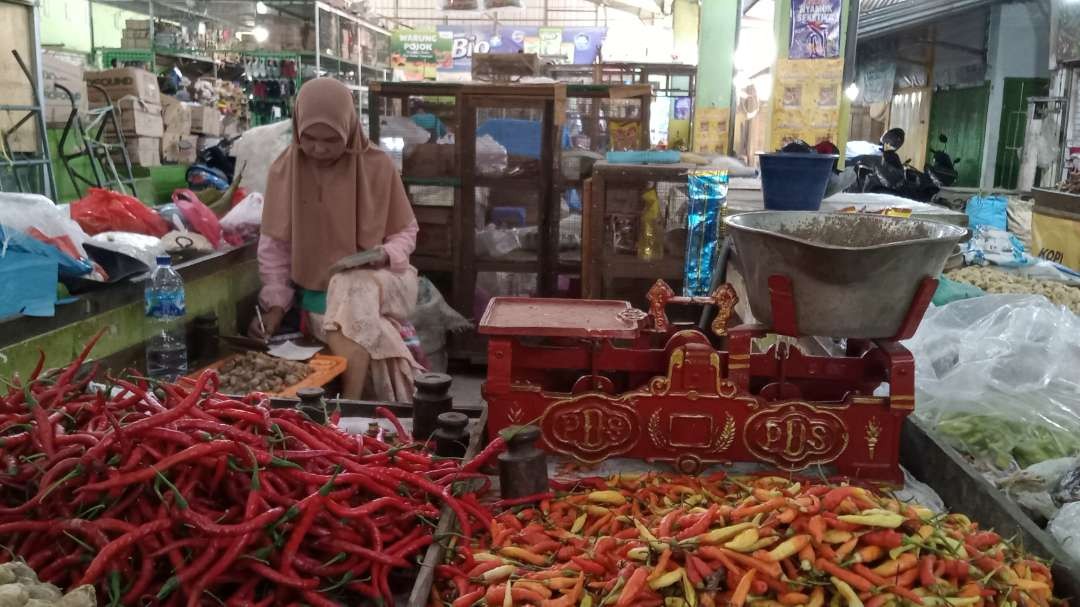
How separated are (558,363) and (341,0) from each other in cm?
1298

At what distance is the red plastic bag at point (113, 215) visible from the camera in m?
3.97

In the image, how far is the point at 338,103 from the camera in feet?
13.3

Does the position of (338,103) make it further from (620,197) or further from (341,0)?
(341,0)

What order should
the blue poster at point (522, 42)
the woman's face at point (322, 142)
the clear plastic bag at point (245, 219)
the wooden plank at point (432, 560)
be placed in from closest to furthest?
1. the wooden plank at point (432, 560)
2. the woman's face at point (322, 142)
3. the clear plastic bag at point (245, 219)
4. the blue poster at point (522, 42)

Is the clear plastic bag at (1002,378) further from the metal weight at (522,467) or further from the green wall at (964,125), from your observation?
the green wall at (964,125)

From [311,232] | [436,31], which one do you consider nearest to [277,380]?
[311,232]

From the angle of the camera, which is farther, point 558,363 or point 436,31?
point 436,31

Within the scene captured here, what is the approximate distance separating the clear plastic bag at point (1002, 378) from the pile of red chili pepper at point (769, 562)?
712 millimetres

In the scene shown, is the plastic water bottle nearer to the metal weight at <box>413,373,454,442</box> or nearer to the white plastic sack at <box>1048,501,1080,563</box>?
the metal weight at <box>413,373,454,442</box>

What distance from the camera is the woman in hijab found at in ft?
13.5

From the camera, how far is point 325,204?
4.33 m

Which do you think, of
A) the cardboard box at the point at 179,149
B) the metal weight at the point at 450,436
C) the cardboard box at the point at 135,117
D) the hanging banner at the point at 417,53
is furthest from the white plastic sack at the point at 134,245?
the hanging banner at the point at 417,53

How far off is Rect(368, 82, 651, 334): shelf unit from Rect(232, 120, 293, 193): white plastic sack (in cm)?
76

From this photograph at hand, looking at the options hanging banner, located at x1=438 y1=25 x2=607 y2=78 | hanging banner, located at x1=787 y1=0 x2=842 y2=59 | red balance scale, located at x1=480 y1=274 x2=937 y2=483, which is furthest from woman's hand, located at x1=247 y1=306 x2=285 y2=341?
hanging banner, located at x1=438 y1=25 x2=607 y2=78
